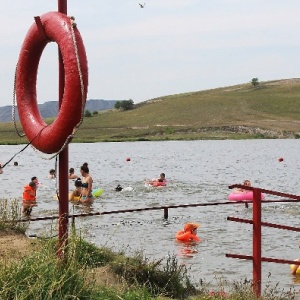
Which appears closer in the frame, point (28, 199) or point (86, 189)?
point (28, 199)

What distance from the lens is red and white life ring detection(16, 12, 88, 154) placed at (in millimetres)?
7035

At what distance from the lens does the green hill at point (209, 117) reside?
105m

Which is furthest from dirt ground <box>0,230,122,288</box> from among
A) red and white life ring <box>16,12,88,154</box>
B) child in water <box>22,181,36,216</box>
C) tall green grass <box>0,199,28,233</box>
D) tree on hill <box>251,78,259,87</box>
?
tree on hill <box>251,78,259,87</box>

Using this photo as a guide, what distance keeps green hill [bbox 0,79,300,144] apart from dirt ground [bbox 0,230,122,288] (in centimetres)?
8802

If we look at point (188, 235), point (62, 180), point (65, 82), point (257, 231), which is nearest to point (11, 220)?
point (62, 180)

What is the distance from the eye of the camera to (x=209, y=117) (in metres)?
119

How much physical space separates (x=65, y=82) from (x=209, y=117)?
113 m

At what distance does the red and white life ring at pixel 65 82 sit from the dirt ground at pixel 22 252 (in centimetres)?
140

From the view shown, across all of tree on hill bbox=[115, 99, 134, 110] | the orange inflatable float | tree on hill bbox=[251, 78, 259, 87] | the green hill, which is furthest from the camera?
tree on hill bbox=[251, 78, 259, 87]

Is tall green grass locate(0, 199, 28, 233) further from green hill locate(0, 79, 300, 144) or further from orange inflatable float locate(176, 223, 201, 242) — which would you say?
green hill locate(0, 79, 300, 144)

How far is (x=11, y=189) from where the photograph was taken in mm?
32188

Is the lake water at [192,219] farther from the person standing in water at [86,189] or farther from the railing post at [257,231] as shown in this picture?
the railing post at [257,231]

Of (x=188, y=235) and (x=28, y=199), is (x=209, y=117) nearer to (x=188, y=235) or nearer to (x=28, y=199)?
(x=28, y=199)

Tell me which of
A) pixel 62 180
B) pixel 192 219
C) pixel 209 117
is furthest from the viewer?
pixel 209 117
